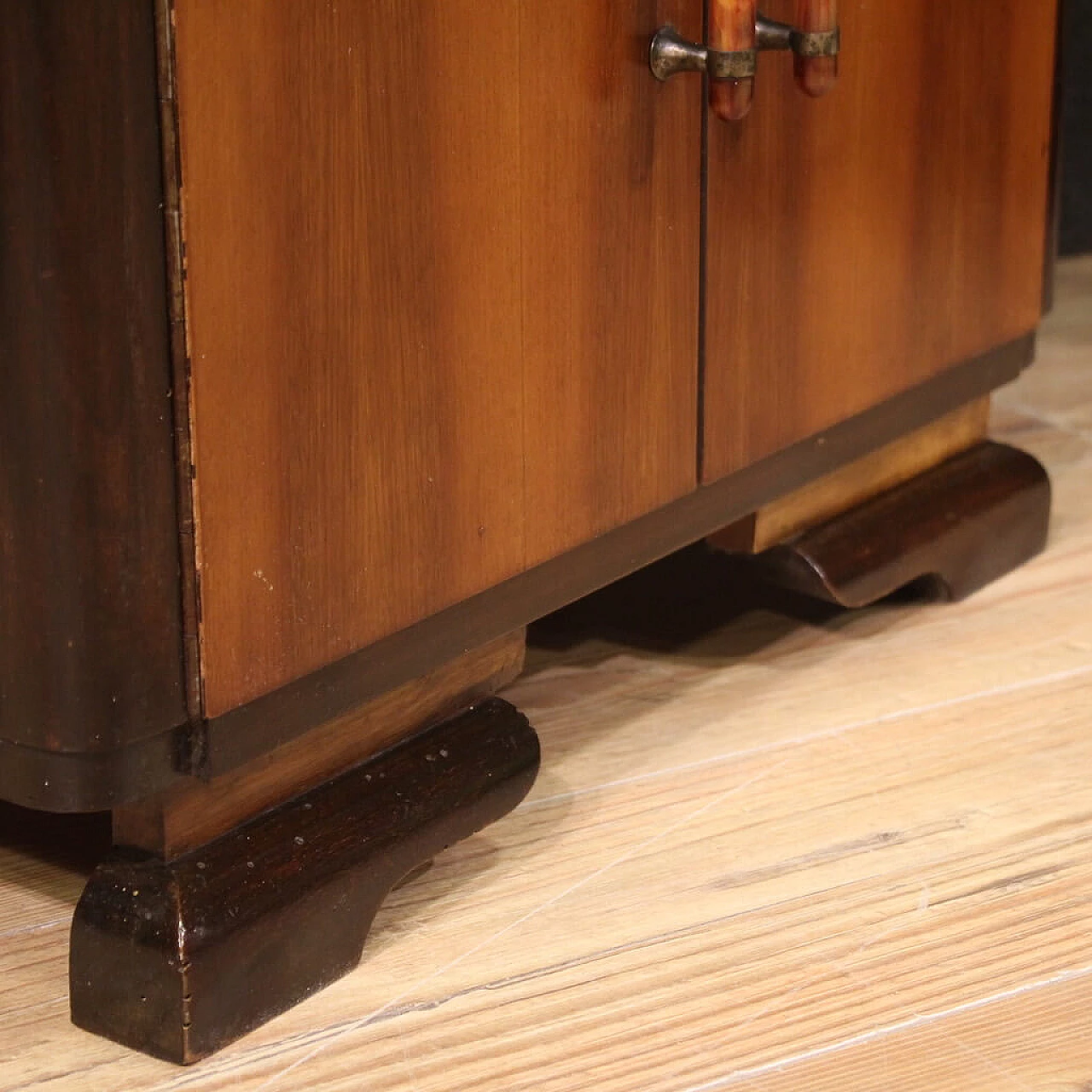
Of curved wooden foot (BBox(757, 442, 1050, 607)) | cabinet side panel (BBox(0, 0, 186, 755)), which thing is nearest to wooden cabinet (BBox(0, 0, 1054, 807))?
cabinet side panel (BBox(0, 0, 186, 755))

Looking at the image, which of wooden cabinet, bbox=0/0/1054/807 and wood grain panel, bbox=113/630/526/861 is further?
wood grain panel, bbox=113/630/526/861

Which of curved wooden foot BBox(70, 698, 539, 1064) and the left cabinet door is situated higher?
the left cabinet door

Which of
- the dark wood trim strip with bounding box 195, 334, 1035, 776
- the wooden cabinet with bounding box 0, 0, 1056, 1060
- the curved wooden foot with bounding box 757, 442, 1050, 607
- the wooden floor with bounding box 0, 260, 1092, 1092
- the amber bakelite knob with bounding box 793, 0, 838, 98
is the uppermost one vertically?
the amber bakelite knob with bounding box 793, 0, 838, 98

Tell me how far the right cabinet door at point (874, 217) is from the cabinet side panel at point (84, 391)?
1.09 ft

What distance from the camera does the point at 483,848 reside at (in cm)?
95

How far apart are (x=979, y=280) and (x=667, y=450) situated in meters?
0.32

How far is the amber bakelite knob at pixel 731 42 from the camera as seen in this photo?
0.84m

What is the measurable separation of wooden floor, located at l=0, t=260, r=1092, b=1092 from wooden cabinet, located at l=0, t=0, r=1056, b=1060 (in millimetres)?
42

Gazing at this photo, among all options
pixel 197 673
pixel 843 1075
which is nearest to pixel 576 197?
pixel 197 673

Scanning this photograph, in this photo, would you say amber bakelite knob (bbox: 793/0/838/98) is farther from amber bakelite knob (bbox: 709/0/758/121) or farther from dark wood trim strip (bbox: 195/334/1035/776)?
dark wood trim strip (bbox: 195/334/1035/776)

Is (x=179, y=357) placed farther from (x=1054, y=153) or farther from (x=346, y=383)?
(x=1054, y=153)

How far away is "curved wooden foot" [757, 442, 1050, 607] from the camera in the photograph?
3.75 ft

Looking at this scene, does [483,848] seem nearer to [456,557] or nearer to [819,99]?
[456,557]

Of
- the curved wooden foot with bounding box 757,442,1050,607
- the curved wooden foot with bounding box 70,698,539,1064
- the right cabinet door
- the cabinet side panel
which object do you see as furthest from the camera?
the curved wooden foot with bounding box 757,442,1050,607
